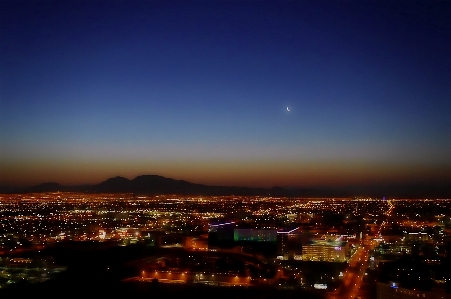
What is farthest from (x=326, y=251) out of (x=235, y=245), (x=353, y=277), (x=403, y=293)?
(x=403, y=293)

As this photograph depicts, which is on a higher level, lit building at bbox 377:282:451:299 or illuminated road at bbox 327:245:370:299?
lit building at bbox 377:282:451:299

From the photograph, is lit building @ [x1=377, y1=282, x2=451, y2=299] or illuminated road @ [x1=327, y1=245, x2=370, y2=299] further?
illuminated road @ [x1=327, y1=245, x2=370, y2=299]

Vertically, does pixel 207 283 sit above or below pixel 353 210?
below

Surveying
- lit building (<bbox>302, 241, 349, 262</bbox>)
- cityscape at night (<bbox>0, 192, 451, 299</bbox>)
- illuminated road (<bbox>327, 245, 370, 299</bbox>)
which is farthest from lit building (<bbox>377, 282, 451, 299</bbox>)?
lit building (<bbox>302, 241, 349, 262</bbox>)

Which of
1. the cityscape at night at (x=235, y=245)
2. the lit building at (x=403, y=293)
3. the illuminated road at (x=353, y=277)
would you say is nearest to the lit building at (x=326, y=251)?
the cityscape at night at (x=235, y=245)

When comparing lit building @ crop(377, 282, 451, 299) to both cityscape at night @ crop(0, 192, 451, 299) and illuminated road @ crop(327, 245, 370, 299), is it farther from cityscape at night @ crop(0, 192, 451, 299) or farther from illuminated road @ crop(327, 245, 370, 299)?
illuminated road @ crop(327, 245, 370, 299)

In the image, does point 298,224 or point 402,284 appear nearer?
point 402,284

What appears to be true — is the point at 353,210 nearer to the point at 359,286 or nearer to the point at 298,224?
the point at 298,224

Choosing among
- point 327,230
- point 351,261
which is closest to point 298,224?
point 327,230

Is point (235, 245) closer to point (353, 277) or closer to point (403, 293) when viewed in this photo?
point (353, 277)

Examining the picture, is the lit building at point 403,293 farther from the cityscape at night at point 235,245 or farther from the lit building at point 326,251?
the lit building at point 326,251

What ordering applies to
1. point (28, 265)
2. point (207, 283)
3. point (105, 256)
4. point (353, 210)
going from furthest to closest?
point (353, 210), point (105, 256), point (28, 265), point (207, 283)
